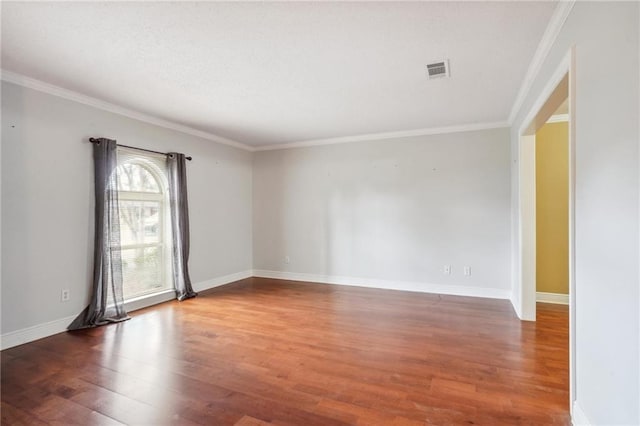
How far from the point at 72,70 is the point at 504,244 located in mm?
5451

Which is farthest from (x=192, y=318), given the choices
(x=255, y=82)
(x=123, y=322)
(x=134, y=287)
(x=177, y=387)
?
(x=255, y=82)

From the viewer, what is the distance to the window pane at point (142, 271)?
3953mm

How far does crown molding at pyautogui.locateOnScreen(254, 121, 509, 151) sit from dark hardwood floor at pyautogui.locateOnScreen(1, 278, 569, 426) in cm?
259

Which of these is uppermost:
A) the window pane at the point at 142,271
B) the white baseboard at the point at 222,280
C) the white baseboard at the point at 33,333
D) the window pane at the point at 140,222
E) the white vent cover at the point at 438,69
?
the white vent cover at the point at 438,69

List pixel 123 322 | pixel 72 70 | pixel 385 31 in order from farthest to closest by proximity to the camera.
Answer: pixel 123 322 → pixel 72 70 → pixel 385 31

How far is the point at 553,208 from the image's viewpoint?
4145mm

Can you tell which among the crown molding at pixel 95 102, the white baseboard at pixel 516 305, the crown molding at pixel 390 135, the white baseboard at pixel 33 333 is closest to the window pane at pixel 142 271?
the white baseboard at pixel 33 333

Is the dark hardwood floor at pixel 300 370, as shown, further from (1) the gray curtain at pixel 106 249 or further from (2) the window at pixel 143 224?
(2) the window at pixel 143 224

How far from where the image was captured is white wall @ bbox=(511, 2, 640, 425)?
1.19 metres

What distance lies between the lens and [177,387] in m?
2.18

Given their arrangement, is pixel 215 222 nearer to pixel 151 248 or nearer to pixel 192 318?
pixel 151 248

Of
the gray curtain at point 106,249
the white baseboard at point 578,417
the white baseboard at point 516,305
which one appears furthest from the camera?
the white baseboard at point 516,305

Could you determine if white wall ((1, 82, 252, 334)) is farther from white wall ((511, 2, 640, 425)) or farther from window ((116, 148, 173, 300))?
white wall ((511, 2, 640, 425))

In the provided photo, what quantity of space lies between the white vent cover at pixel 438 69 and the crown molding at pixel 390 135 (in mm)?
1932
